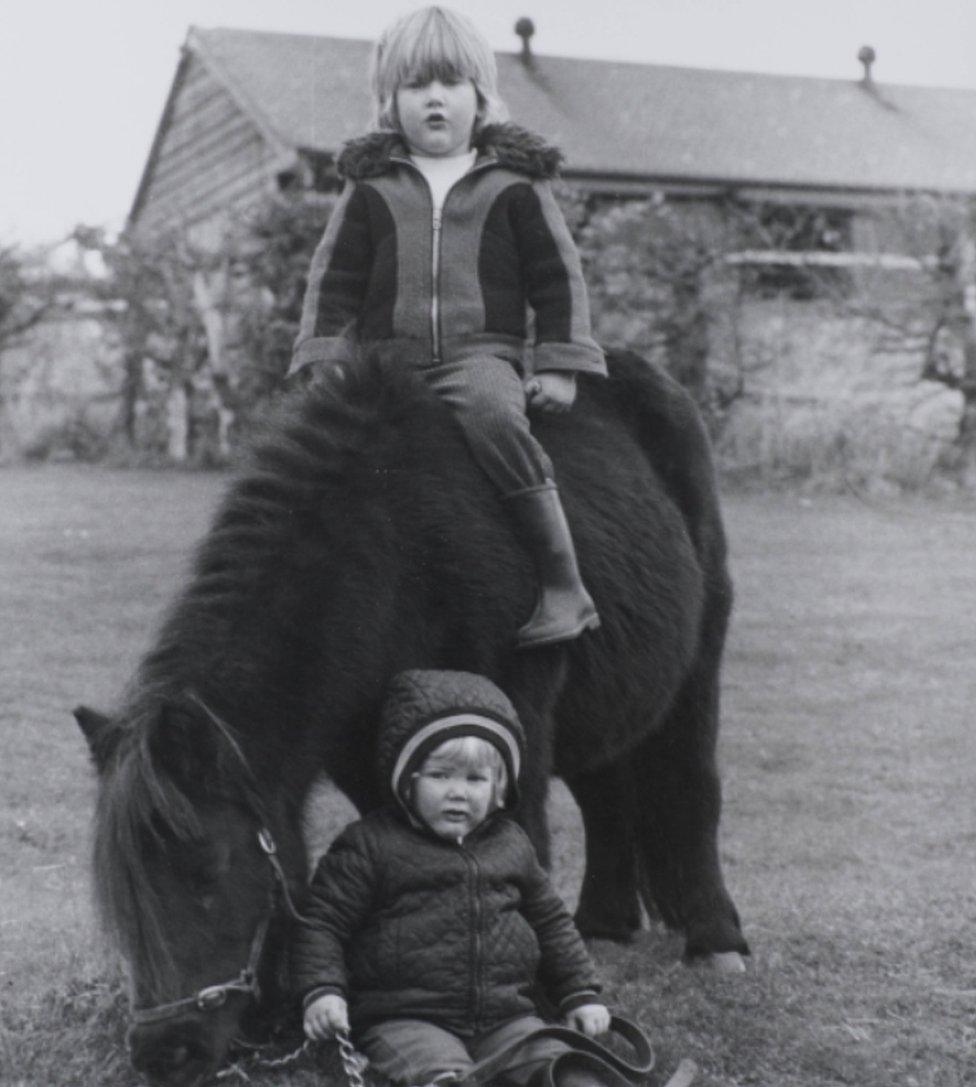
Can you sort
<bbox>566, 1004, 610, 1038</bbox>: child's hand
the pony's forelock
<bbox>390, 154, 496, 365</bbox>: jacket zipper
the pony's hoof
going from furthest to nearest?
the pony's hoof, <bbox>390, 154, 496, 365</bbox>: jacket zipper, <bbox>566, 1004, 610, 1038</bbox>: child's hand, the pony's forelock

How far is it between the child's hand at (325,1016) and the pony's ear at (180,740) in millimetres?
638

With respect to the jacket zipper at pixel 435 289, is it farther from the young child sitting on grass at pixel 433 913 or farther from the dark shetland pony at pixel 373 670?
the young child sitting on grass at pixel 433 913

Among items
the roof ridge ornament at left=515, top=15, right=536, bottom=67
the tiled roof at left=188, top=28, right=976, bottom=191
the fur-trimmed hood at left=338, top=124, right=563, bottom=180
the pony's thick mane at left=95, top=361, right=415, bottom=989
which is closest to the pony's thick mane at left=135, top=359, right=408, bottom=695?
the pony's thick mane at left=95, top=361, right=415, bottom=989

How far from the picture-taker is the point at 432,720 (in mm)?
3916

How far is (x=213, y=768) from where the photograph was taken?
142 inches

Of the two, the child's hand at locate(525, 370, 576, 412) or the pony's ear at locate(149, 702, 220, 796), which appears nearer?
the pony's ear at locate(149, 702, 220, 796)

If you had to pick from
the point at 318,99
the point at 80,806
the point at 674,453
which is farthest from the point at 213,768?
the point at 318,99

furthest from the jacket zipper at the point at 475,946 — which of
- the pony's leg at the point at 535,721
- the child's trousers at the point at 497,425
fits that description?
the child's trousers at the point at 497,425

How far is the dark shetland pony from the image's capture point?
139 inches

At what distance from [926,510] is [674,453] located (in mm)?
9863

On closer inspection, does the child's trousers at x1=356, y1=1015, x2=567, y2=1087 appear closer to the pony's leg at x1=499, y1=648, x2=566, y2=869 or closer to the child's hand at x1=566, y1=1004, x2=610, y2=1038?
the child's hand at x1=566, y1=1004, x2=610, y2=1038

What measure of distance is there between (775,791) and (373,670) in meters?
4.59

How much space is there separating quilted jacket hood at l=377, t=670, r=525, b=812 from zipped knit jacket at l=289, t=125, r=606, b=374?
3.50 ft

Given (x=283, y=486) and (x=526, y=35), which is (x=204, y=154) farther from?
(x=283, y=486)
